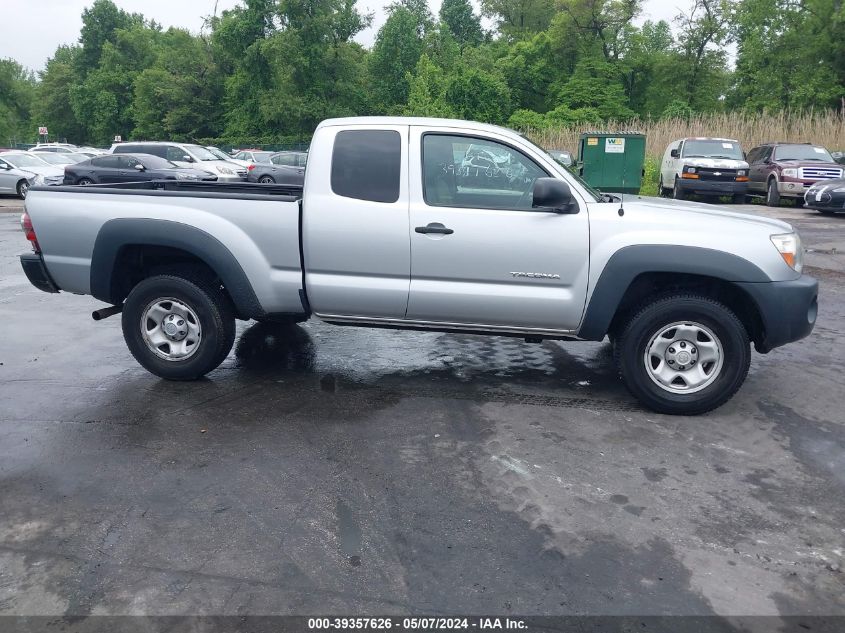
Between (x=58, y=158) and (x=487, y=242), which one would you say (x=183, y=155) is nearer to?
(x=58, y=158)

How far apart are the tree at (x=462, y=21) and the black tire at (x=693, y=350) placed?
82022 mm

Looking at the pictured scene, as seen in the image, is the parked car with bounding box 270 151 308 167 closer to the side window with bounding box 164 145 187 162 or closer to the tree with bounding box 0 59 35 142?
the side window with bounding box 164 145 187 162

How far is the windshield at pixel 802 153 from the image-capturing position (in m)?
21.1

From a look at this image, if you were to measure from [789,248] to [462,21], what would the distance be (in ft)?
274

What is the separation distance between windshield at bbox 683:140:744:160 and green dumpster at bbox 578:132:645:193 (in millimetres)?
1338

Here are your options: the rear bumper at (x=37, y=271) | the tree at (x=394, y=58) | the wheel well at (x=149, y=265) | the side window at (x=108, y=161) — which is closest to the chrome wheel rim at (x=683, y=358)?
the wheel well at (x=149, y=265)

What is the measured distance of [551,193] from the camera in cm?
487

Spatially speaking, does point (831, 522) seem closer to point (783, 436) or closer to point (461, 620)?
point (783, 436)

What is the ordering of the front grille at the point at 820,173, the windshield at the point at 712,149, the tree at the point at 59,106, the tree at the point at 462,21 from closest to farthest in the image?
the front grille at the point at 820,173 < the windshield at the point at 712,149 < the tree at the point at 59,106 < the tree at the point at 462,21

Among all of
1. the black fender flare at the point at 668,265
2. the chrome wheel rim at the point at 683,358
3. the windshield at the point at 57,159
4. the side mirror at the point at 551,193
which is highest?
the windshield at the point at 57,159

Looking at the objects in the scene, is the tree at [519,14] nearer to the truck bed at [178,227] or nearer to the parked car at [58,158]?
the parked car at [58,158]

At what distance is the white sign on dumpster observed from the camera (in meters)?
22.0

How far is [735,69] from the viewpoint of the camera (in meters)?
52.6

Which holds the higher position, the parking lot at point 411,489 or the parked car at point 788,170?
the parked car at point 788,170
